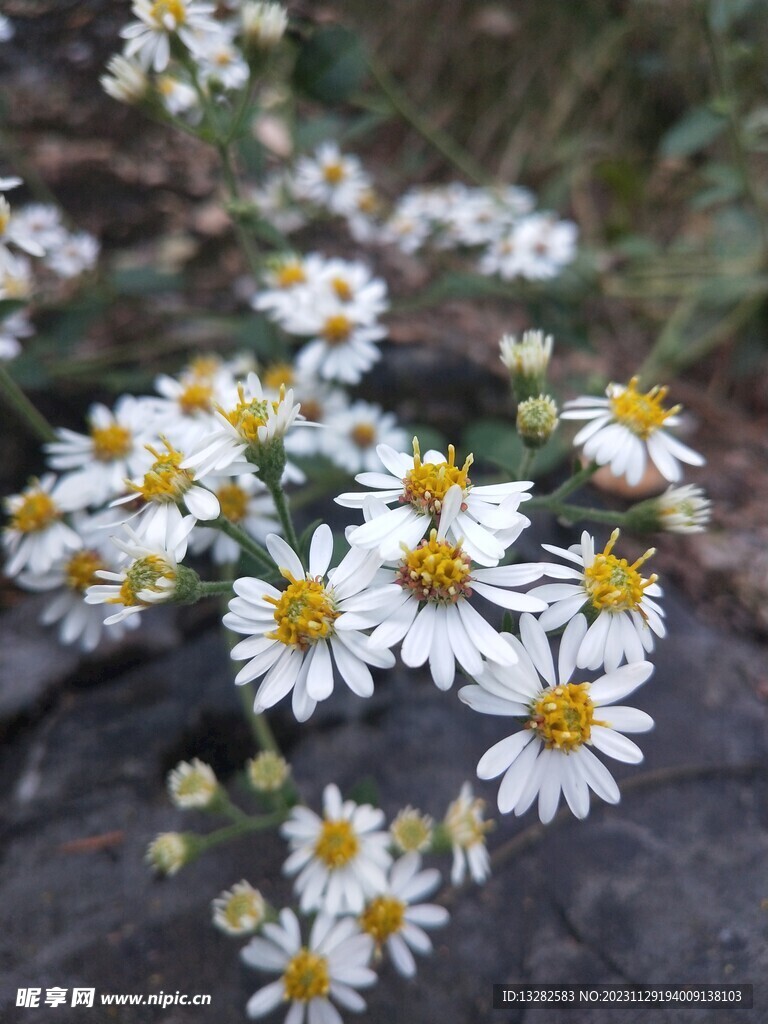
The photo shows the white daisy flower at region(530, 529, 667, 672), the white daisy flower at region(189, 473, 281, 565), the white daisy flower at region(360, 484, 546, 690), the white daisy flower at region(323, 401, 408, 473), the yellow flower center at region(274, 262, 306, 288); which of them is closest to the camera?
the white daisy flower at region(360, 484, 546, 690)

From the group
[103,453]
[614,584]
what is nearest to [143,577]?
[103,453]

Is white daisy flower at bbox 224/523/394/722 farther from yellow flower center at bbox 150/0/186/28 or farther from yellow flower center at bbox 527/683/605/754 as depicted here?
yellow flower center at bbox 150/0/186/28

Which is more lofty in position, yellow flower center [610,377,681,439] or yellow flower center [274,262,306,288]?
yellow flower center [274,262,306,288]

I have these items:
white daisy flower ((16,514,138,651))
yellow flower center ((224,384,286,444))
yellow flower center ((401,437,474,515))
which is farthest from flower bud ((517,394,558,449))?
white daisy flower ((16,514,138,651))

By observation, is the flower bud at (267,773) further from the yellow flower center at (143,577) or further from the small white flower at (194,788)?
the yellow flower center at (143,577)

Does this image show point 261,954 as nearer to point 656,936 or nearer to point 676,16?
point 656,936
